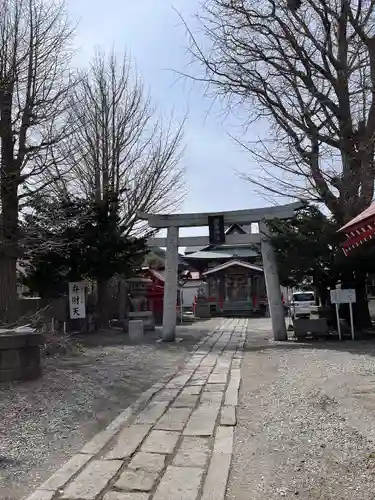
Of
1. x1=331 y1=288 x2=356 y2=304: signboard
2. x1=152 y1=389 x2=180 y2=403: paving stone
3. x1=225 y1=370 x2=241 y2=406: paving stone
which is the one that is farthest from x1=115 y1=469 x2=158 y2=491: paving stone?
x1=331 y1=288 x2=356 y2=304: signboard

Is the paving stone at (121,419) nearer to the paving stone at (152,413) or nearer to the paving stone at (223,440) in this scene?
the paving stone at (152,413)

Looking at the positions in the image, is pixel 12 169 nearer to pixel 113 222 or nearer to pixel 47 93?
pixel 47 93

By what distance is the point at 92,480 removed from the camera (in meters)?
4.18

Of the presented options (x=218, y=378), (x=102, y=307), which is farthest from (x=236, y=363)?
(x=102, y=307)

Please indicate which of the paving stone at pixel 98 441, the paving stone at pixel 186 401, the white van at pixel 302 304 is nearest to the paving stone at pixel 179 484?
the paving stone at pixel 98 441

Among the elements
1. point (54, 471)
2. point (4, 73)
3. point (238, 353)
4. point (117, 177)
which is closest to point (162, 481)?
point (54, 471)

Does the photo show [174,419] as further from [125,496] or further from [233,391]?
[125,496]

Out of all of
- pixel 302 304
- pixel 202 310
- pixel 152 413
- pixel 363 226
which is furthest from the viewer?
pixel 202 310

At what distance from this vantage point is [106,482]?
4.13 metres

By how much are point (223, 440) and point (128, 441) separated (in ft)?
3.26

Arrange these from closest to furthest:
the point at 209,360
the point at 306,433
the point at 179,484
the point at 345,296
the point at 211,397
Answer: the point at 179,484
the point at 306,433
the point at 211,397
the point at 209,360
the point at 345,296

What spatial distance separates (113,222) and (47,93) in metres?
6.23

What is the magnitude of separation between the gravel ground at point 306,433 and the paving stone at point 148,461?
658mm

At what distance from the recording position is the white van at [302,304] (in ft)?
92.6
